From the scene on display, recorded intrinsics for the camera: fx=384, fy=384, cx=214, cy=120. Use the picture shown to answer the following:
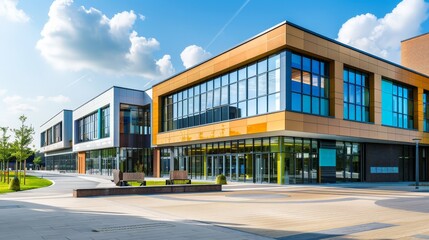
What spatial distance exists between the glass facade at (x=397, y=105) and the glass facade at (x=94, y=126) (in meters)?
33.4

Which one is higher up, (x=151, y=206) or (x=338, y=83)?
(x=338, y=83)

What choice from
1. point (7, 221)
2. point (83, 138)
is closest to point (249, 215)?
point (7, 221)

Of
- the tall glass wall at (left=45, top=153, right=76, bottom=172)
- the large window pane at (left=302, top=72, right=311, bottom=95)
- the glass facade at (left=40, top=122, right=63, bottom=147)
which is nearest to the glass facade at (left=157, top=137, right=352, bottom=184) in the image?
the large window pane at (left=302, top=72, right=311, bottom=95)

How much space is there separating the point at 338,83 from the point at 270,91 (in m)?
5.82

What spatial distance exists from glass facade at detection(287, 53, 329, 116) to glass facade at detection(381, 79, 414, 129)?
8.76 metres

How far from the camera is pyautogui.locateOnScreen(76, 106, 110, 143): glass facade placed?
52.1 metres

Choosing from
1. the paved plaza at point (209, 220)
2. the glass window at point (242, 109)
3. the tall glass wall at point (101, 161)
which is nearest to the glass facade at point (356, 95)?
the glass window at point (242, 109)

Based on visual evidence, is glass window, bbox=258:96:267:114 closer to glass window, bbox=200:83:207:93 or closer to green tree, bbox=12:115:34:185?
glass window, bbox=200:83:207:93

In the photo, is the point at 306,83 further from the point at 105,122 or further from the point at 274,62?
the point at 105,122

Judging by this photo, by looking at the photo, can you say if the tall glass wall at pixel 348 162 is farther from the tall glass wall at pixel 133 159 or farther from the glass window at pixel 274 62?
the tall glass wall at pixel 133 159

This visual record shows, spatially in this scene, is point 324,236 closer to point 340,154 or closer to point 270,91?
point 270,91

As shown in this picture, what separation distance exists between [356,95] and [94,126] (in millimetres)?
40018

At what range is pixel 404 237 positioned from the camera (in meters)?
8.76

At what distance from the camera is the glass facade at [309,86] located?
91.4 feet
